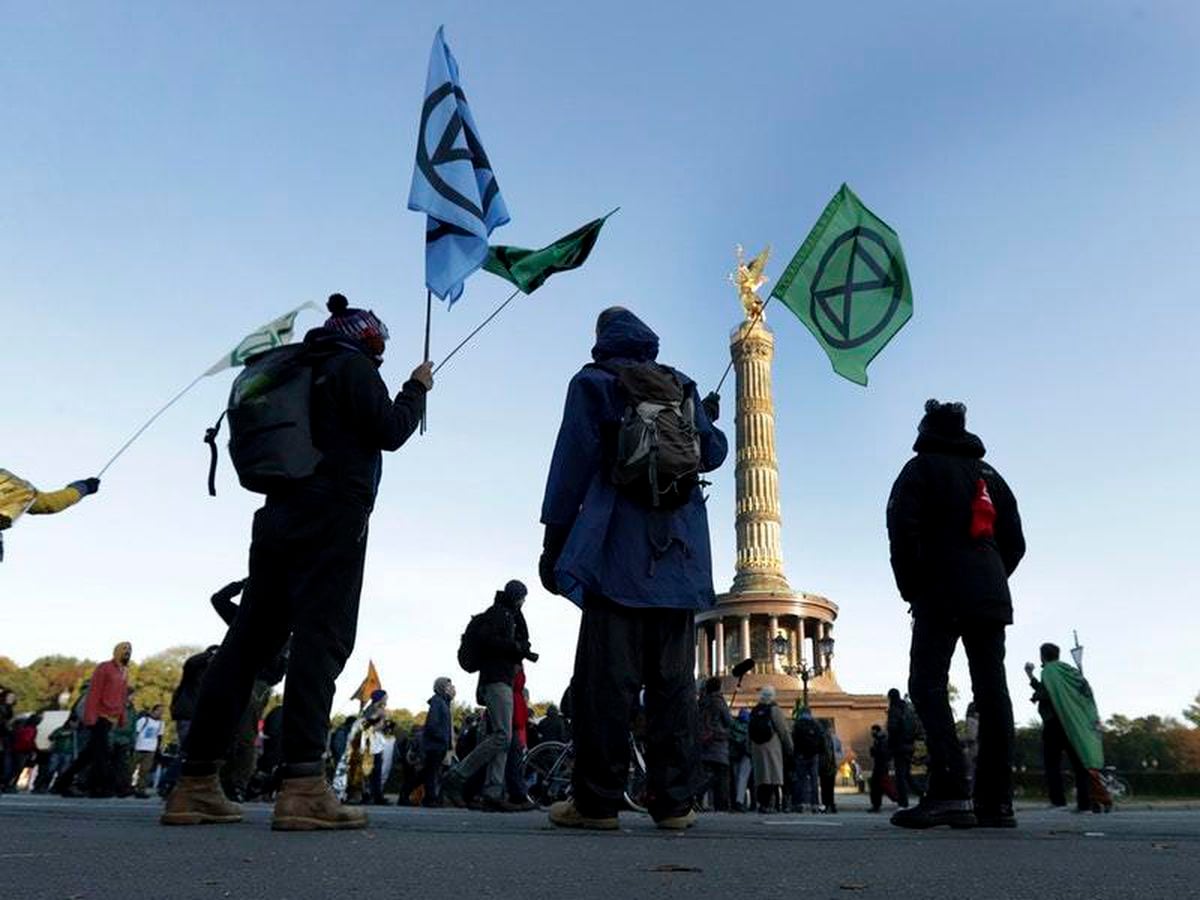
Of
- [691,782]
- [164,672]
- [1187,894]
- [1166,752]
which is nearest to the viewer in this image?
[1187,894]

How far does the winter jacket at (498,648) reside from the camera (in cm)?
816

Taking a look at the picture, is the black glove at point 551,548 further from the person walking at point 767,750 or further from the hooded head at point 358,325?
the person walking at point 767,750

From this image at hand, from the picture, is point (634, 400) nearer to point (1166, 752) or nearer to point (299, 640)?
point (299, 640)

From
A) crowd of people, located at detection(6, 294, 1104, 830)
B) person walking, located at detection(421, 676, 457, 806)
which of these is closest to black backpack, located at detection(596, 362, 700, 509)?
crowd of people, located at detection(6, 294, 1104, 830)

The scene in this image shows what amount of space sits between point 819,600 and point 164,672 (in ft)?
130

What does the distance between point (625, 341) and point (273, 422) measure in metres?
1.52

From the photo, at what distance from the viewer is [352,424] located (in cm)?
394

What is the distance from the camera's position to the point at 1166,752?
261 feet

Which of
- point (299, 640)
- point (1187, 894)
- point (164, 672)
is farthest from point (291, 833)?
point (164, 672)

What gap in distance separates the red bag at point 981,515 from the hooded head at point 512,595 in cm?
425

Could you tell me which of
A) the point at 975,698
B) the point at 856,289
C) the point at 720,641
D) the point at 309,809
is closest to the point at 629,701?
the point at 309,809

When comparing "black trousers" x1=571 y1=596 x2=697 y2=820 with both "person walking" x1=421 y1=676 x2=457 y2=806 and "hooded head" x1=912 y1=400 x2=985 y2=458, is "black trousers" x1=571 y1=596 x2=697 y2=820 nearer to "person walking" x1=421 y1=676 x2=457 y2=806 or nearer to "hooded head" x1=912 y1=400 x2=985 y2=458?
"hooded head" x1=912 y1=400 x2=985 y2=458

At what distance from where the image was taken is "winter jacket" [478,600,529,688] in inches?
321

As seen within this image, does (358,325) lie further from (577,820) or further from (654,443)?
(577,820)
